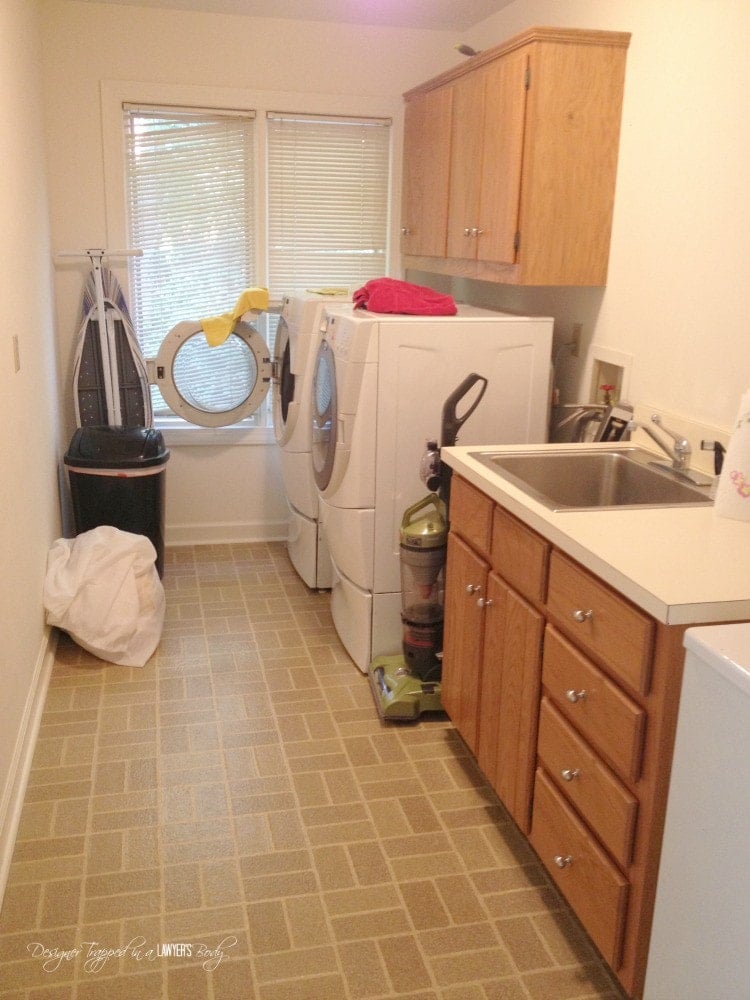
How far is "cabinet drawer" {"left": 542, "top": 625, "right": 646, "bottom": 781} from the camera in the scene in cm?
165

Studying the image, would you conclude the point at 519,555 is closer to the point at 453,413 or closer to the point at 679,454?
the point at 679,454

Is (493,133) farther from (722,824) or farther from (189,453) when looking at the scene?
(722,824)

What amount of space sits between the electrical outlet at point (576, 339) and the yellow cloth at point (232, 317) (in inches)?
58.6

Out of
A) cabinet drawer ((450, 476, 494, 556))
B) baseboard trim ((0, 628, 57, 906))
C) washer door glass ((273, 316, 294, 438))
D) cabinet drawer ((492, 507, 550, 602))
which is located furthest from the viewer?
washer door glass ((273, 316, 294, 438))

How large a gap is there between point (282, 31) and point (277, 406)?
166cm

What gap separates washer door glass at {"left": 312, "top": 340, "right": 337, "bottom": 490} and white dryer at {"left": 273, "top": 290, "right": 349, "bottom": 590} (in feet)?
0.48

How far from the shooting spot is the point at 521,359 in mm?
3141

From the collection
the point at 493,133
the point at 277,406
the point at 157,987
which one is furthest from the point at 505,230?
the point at 157,987

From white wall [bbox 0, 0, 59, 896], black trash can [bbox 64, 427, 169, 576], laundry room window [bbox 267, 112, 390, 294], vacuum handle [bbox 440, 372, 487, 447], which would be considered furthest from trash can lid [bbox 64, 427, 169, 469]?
vacuum handle [bbox 440, 372, 487, 447]

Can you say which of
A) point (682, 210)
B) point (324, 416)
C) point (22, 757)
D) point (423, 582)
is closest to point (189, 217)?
point (324, 416)

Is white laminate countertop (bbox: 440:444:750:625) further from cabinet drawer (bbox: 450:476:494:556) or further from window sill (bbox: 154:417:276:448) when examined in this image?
window sill (bbox: 154:417:276:448)

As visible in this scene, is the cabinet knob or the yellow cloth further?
the yellow cloth

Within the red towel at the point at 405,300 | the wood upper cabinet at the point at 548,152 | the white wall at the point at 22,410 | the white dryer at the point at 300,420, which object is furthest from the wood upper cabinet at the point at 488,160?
the white wall at the point at 22,410

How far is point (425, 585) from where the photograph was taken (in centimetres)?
291
